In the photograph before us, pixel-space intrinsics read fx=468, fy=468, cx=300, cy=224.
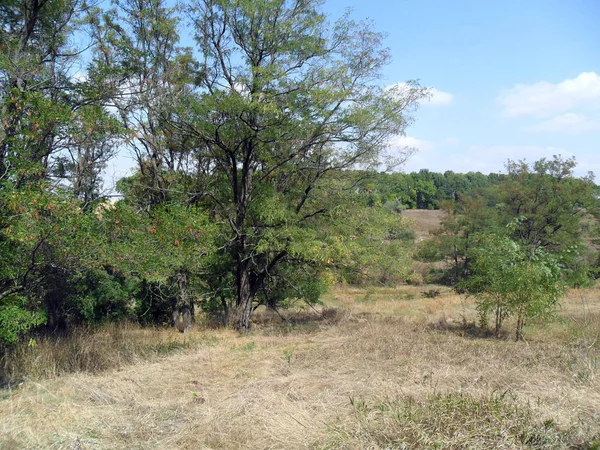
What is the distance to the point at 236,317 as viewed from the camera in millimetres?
15023

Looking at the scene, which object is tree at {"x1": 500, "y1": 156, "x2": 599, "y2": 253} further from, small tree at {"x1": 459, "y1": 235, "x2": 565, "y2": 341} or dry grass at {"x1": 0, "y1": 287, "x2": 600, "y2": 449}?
dry grass at {"x1": 0, "y1": 287, "x2": 600, "y2": 449}

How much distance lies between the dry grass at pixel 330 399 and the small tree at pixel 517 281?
92 centimetres

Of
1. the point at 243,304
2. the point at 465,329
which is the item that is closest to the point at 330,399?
the point at 465,329

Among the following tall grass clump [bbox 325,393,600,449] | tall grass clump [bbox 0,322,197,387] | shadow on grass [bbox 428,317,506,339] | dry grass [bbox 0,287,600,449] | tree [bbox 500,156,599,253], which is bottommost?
shadow on grass [bbox 428,317,506,339]

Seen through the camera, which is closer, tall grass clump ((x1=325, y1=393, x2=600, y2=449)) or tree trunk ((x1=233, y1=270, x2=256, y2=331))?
tall grass clump ((x1=325, y1=393, x2=600, y2=449))

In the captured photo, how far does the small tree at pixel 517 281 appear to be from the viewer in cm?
1085

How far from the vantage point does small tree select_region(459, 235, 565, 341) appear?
10852mm

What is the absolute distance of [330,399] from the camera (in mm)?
6164

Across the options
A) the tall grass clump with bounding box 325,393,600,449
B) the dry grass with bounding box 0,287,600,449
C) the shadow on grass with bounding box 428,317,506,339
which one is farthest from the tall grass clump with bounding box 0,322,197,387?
the shadow on grass with bounding box 428,317,506,339

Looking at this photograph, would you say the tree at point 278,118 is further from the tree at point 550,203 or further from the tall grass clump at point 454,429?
the tree at point 550,203

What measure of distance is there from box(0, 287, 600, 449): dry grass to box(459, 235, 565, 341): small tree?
0.92m

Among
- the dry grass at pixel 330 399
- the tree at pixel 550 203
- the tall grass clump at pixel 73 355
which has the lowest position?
the tall grass clump at pixel 73 355

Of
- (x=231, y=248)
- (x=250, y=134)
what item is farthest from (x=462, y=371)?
(x=231, y=248)

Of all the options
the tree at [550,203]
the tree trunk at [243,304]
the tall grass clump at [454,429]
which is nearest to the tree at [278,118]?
the tree trunk at [243,304]
